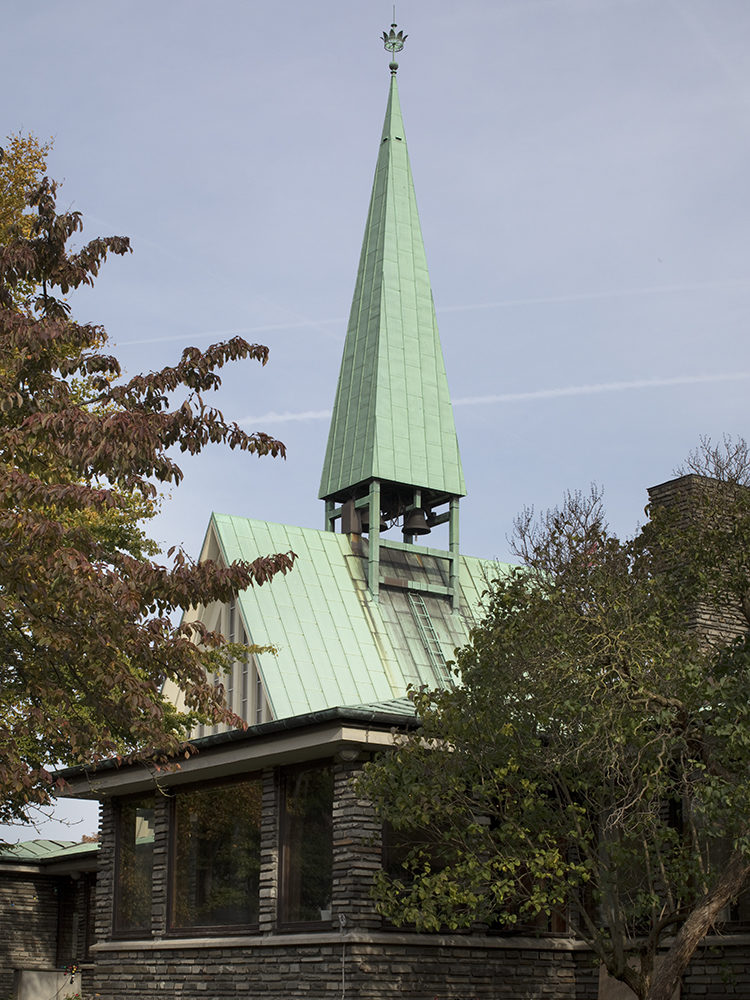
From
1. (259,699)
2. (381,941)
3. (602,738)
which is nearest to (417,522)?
(259,699)

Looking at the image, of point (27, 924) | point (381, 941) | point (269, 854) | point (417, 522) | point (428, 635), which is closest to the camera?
point (381, 941)

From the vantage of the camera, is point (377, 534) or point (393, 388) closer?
point (377, 534)

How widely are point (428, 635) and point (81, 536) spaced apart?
19288 mm

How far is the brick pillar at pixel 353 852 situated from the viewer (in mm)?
16406

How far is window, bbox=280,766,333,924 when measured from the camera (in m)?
17.1

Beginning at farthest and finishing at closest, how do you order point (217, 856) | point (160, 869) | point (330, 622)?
point (330, 622) < point (160, 869) < point (217, 856)

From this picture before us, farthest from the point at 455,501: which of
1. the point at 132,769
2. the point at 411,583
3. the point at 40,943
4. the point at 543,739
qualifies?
the point at 543,739

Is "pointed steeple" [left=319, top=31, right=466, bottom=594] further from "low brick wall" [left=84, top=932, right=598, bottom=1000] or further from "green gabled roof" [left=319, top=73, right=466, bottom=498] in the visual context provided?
"low brick wall" [left=84, top=932, right=598, bottom=1000]

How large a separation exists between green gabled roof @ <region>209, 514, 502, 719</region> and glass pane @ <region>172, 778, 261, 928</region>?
8.75m

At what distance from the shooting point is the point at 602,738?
13602mm

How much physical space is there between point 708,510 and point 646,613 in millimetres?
1360

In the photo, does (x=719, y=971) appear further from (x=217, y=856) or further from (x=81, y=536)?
(x=81, y=536)

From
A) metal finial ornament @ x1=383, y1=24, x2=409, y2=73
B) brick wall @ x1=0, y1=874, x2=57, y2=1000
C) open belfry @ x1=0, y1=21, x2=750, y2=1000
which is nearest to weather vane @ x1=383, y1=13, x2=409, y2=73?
metal finial ornament @ x1=383, y1=24, x2=409, y2=73

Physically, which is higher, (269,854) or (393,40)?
(393,40)
